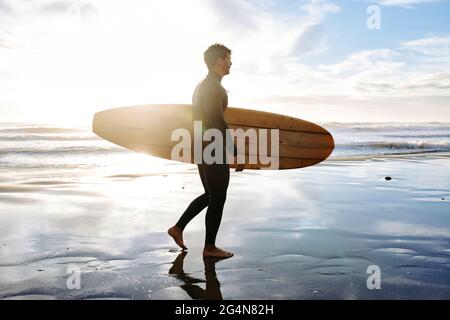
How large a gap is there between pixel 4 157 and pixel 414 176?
13463 millimetres

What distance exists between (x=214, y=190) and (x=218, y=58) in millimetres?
1196

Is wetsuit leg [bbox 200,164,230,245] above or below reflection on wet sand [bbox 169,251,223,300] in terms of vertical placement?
above

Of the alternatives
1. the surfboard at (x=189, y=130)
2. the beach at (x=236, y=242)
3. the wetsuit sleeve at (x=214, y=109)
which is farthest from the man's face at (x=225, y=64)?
the surfboard at (x=189, y=130)

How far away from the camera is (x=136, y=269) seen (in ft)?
11.9

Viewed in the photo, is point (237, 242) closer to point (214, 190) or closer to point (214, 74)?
point (214, 190)

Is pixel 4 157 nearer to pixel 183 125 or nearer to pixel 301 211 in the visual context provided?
pixel 183 125

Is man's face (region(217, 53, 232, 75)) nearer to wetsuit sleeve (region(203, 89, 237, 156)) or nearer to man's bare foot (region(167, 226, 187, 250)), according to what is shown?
wetsuit sleeve (region(203, 89, 237, 156))

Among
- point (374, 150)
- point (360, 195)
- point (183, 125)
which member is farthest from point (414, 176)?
point (374, 150)

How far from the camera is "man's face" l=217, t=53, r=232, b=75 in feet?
13.1

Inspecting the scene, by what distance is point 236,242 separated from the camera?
4.51m

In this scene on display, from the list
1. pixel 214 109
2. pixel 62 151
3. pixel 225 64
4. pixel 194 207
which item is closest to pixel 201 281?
pixel 194 207

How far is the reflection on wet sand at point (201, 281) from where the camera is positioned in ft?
10.2

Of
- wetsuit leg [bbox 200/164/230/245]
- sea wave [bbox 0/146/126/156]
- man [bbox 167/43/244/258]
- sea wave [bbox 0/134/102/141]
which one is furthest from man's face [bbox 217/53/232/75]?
sea wave [bbox 0/134/102/141]

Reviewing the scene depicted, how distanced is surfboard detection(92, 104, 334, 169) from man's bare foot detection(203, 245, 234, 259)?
2031 mm
